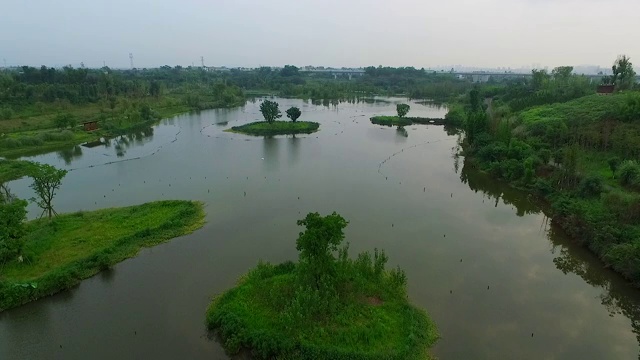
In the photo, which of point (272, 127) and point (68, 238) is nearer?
point (68, 238)

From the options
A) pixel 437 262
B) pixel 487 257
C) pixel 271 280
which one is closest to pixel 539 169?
pixel 487 257

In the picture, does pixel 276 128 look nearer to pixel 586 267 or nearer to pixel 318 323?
pixel 586 267

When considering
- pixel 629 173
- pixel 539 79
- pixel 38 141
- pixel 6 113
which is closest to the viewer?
pixel 629 173

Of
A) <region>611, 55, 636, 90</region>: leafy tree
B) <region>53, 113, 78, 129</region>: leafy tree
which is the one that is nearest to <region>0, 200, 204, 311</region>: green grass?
<region>53, 113, 78, 129</region>: leafy tree

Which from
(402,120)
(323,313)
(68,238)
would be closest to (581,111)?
(402,120)

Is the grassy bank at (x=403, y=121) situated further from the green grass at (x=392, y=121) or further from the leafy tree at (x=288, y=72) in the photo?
the leafy tree at (x=288, y=72)

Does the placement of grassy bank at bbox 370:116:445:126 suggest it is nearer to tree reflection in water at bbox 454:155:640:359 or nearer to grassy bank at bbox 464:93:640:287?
grassy bank at bbox 464:93:640:287
